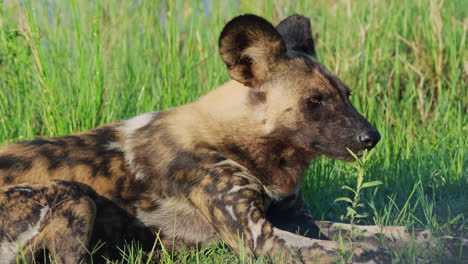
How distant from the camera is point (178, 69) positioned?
525cm

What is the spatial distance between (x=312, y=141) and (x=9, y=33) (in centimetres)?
248

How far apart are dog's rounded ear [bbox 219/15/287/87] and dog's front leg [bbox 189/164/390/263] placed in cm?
55

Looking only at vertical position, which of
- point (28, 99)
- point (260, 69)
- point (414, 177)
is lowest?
point (414, 177)

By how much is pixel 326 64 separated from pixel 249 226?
3105 mm

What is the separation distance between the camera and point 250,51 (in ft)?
11.8

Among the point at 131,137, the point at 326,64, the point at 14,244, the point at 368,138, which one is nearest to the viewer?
the point at 14,244

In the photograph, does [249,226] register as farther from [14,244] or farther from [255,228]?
[14,244]

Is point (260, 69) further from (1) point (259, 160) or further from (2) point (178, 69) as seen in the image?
(2) point (178, 69)

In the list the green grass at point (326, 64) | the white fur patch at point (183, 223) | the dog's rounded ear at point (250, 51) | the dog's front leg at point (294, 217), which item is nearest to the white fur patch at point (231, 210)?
the white fur patch at point (183, 223)

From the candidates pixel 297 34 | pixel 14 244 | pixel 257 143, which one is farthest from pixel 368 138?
pixel 14 244

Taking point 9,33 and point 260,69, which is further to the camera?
point 9,33

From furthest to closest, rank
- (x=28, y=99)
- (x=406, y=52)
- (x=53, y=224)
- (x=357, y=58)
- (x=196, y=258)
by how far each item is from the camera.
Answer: (x=406, y=52) < (x=357, y=58) < (x=28, y=99) < (x=196, y=258) < (x=53, y=224)

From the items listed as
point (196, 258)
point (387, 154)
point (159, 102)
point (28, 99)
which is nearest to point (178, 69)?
point (159, 102)

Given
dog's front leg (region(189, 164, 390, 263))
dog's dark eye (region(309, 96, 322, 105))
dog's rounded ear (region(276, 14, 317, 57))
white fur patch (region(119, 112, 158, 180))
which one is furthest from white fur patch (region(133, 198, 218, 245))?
dog's rounded ear (region(276, 14, 317, 57))
